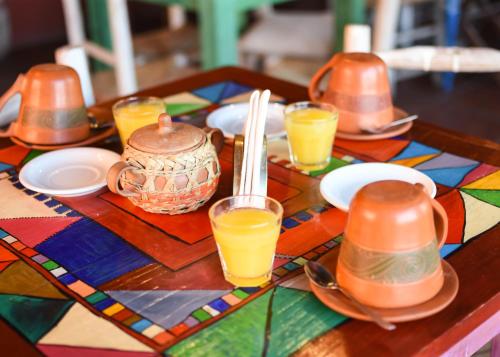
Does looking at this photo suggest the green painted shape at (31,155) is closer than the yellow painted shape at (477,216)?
No

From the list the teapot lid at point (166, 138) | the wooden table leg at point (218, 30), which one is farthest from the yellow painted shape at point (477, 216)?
the wooden table leg at point (218, 30)

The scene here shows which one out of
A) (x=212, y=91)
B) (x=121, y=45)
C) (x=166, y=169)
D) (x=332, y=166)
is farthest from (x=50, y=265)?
(x=121, y=45)

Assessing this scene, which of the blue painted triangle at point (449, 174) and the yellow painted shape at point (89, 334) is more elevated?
the blue painted triangle at point (449, 174)

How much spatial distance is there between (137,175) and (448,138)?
26.4 inches

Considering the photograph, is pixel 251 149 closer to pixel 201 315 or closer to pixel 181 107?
pixel 201 315

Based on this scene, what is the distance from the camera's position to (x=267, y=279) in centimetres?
92

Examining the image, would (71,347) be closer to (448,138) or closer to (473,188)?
(473,188)

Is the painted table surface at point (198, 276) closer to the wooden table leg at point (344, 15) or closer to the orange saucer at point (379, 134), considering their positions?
the orange saucer at point (379, 134)

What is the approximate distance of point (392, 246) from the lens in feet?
2.60

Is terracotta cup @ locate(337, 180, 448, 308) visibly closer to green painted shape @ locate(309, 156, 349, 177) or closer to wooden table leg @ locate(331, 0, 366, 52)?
green painted shape @ locate(309, 156, 349, 177)

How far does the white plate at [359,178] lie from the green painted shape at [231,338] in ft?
1.03

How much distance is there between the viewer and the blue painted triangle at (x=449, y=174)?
119cm

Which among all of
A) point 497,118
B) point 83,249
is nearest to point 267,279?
point 83,249

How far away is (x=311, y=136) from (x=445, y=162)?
0.27 meters
